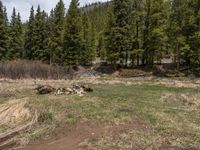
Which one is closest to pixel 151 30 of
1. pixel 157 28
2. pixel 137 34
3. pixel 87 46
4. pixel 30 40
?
pixel 157 28

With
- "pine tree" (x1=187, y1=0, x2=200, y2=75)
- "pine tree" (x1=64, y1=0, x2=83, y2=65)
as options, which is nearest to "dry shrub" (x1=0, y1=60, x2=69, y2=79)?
"pine tree" (x1=187, y1=0, x2=200, y2=75)

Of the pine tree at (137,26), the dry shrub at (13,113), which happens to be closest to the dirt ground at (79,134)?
the dry shrub at (13,113)

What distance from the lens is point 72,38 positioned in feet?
168

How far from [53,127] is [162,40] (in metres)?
35.7

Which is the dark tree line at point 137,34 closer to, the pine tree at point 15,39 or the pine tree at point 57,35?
the pine tree at point 57,35

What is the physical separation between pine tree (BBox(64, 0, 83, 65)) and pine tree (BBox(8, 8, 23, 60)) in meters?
14.5

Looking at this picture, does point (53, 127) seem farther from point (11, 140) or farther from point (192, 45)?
point (192, 45)

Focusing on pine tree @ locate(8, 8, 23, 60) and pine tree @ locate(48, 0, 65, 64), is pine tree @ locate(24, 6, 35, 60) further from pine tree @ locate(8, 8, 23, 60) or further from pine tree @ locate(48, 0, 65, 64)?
pine tree @ locate(48, 0, 65, 64)

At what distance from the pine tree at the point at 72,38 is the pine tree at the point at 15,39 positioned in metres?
14.5

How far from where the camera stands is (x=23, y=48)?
238 feet

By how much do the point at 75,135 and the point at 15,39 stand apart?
58774mm

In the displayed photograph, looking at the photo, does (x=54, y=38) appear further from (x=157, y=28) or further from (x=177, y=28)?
(x=177, y=28)

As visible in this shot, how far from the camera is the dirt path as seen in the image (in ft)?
33.3

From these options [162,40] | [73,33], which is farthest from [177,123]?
[73,33]
